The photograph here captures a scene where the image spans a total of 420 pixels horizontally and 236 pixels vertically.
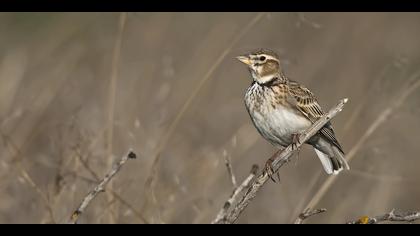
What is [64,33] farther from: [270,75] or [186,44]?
[270,75]

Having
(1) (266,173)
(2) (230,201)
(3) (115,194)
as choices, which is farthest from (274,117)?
(2) (230,201)

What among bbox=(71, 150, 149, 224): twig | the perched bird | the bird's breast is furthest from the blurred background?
the bird's breast

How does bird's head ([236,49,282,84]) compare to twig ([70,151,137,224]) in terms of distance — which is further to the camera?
bird's head ([236,49,282,84])

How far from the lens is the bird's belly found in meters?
6.36

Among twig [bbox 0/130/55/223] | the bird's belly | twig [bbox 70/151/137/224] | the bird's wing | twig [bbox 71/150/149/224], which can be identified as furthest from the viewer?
the bird's wing

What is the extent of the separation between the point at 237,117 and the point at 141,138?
7.25 ft

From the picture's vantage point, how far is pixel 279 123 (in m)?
6.38

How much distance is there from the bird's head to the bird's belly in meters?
0.32

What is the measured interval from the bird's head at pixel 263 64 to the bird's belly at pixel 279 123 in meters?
0.32

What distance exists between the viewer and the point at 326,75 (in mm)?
10945

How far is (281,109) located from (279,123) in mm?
142

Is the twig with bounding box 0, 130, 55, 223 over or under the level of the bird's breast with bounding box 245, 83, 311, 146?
under

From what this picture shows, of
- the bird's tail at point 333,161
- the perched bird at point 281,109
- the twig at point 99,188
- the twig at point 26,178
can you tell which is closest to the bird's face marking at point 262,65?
the perched bird at point 281,109

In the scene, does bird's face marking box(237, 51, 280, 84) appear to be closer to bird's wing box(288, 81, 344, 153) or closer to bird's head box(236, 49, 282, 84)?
bird's head box(236, 49, 282, 84)
